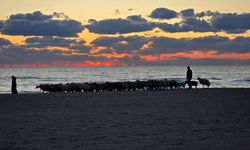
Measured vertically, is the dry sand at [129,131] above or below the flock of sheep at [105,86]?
below

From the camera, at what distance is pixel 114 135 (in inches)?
558

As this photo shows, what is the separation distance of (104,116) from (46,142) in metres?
7.33

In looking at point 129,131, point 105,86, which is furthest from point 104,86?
point 129,131

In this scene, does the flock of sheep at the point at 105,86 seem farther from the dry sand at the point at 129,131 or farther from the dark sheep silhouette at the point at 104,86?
the dry sand at the point at 129,131

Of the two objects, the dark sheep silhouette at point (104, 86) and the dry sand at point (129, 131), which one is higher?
the dark sheep silhouette at point (104, 86)

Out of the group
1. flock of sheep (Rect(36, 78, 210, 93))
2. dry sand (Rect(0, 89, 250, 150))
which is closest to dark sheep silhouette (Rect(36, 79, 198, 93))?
flock of sheep (Rect(36, 78, 210, 93))

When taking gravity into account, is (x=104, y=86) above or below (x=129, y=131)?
above

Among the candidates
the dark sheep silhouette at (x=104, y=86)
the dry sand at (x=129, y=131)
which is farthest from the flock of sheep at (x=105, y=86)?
the dry sand at (x=129, y=131)

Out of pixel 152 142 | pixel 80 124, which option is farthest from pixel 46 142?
pixel 80 124

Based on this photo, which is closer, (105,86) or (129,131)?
(129,131)

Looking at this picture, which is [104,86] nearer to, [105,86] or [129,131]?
[105,86]

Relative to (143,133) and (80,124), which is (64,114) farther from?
(143,133)

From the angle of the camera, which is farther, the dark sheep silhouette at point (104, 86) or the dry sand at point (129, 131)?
the dark sheep silhouette at point (104, 86)

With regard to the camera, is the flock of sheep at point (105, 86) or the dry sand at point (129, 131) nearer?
the dry sand at point (129, 131)
